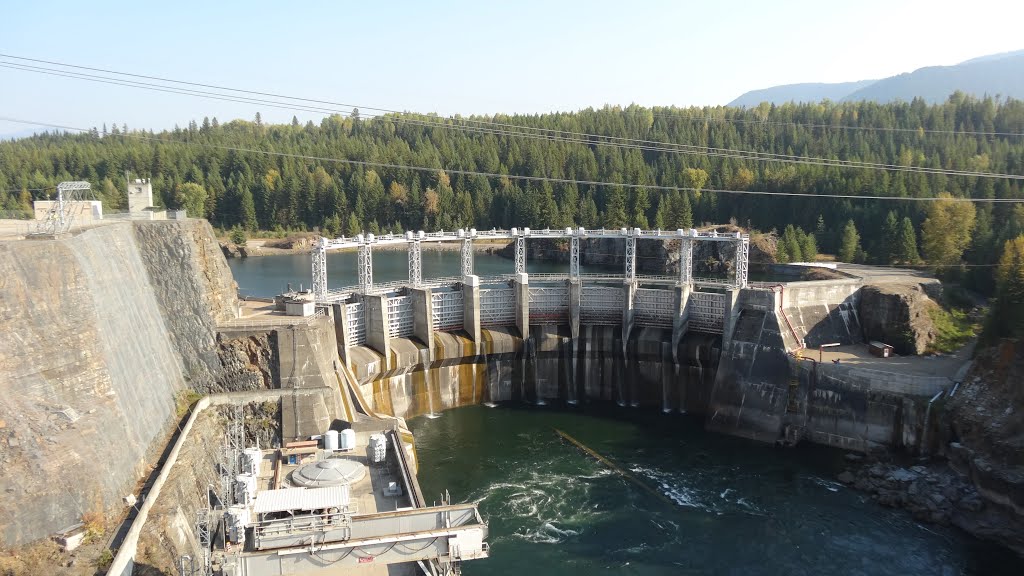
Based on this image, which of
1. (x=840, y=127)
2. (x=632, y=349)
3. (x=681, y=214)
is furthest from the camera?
(x=840, y=127)

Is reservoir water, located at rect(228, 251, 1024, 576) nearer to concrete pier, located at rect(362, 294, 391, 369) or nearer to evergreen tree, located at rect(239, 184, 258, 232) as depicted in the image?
concrete pier, located at rect(362, 294, 391, 369)

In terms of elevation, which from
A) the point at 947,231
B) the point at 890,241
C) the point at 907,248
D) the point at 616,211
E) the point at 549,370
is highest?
the point at 616,211

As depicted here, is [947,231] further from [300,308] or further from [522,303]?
[300,308]

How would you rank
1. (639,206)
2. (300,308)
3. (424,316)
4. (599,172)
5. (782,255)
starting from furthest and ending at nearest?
(599,172) < (639,206) < (782,255) < (424,316) < (300,308)

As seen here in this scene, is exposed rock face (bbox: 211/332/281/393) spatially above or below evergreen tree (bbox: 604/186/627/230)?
below

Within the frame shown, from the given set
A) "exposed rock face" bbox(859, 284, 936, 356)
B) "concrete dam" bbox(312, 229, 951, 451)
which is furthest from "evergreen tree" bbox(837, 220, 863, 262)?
"concrete dam" bbox(312, 229, 951, 451)

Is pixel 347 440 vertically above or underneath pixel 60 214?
underneath

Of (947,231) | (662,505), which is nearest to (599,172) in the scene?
(947,231)
